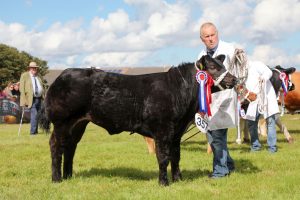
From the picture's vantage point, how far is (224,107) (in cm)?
727

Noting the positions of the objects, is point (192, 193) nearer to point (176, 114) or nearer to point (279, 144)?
point (176, 114)

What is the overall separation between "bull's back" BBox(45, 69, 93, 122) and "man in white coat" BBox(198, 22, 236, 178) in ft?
6.28

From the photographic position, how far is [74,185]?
6898 mm

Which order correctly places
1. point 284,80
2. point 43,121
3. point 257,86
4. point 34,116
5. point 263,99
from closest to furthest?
point 43,121 → point 257,86 → point 263,99 → point 284,80 → point 34,116

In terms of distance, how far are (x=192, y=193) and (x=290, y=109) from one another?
11.0 metres

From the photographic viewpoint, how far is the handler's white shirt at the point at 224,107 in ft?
23.5

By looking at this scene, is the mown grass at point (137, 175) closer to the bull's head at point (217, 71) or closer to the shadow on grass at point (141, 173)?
the shadow on grass at point (141, 173)

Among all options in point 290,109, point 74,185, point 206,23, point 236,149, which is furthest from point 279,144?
point 74,185

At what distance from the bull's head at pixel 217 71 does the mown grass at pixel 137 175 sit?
1518 mm

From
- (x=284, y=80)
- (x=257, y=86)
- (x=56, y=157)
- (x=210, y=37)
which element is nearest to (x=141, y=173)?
(x=56, y=157)

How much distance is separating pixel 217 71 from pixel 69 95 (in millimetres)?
2245

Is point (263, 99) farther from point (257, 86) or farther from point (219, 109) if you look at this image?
point (219, 109)

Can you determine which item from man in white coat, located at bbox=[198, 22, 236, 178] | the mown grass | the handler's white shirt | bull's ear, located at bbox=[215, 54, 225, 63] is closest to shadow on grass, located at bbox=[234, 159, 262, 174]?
→ the mown grass

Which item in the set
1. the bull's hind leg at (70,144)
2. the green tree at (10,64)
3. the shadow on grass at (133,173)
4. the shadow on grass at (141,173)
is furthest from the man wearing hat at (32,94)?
the green tree at (10,64)
